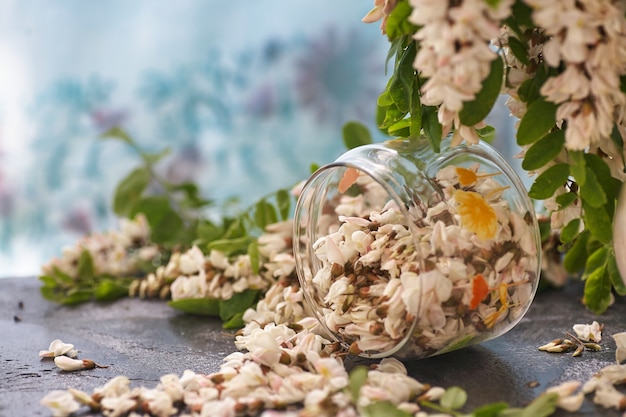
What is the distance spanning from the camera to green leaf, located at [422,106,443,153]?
2.01ft

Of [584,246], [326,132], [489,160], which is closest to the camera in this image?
[489,160]

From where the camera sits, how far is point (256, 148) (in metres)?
1.64

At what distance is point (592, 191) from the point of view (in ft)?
1.88

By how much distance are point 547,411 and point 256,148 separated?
47.2 inches

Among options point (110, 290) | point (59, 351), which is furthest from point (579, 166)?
point (110, 290)

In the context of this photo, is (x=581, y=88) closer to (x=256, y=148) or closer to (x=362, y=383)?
(x=362, y=383)

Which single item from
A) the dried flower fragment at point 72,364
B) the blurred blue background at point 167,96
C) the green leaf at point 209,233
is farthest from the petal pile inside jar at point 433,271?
the blurred blue background at point 167,96

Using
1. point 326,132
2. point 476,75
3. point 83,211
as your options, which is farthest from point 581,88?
point 83,211

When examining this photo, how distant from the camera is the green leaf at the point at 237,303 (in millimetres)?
849

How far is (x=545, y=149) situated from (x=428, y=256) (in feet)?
0.41

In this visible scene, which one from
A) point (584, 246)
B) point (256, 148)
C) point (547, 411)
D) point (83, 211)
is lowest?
point (547, 411)

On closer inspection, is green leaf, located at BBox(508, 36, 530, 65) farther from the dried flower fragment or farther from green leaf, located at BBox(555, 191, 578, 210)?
the dried flower fragment

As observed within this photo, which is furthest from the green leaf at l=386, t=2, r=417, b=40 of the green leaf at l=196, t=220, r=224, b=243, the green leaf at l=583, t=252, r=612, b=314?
the green leaf at l=196, t=220, r=224, b=243

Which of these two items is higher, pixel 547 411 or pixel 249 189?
pixel 249 189
